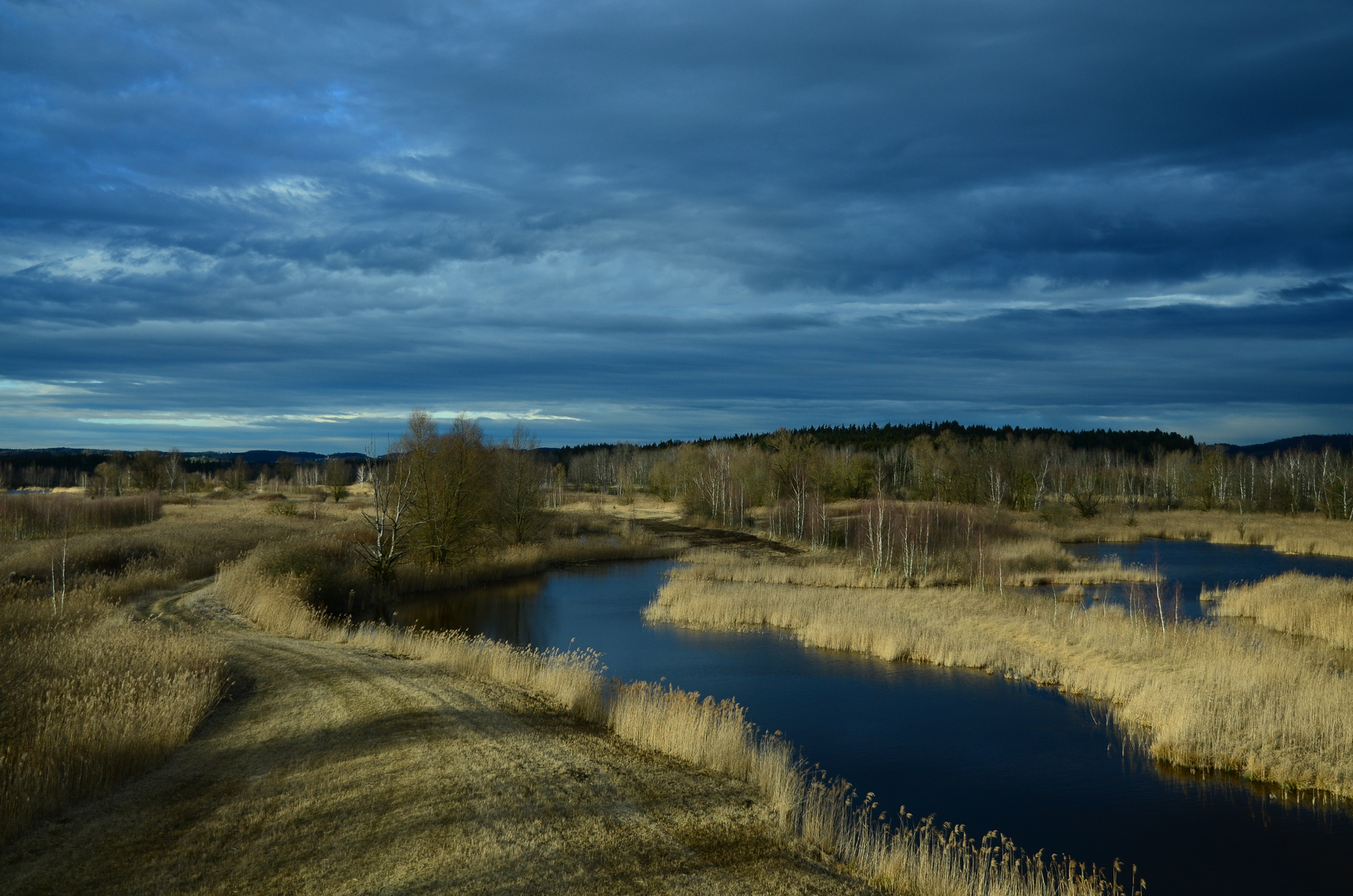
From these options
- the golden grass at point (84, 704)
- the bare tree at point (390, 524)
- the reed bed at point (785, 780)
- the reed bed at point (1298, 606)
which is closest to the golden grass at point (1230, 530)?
the reed bed at point (1298, 606)

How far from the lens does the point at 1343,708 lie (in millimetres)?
14141

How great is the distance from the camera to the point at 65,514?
42.2 m

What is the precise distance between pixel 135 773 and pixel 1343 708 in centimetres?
1903

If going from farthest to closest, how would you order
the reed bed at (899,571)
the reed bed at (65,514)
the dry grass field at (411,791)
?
the reed bed at (65,514), the reed bed at (899,571), the dry grass field at (411,791)

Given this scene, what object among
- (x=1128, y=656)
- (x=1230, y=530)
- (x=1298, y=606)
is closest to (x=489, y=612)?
(x=1128, y=656)

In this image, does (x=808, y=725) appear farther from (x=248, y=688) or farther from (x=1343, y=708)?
(x=248, y=688)

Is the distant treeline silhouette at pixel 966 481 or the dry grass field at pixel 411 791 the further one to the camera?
the distant treeline silhouette at pixel 966 481

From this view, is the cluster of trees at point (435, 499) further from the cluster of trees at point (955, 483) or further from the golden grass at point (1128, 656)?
the cluster of trees at point (955, 483)

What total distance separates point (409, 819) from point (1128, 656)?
18174mm

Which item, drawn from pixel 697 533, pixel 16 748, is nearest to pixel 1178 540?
pixel 697 533

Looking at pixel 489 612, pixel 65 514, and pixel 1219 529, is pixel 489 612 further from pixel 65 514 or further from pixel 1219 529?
pixel 1219 529

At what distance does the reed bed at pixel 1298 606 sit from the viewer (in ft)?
76.9

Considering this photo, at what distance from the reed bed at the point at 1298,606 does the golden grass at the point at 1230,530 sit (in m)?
23.9

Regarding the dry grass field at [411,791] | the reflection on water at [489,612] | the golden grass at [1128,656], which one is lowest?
the reflection on water at [489,612]
